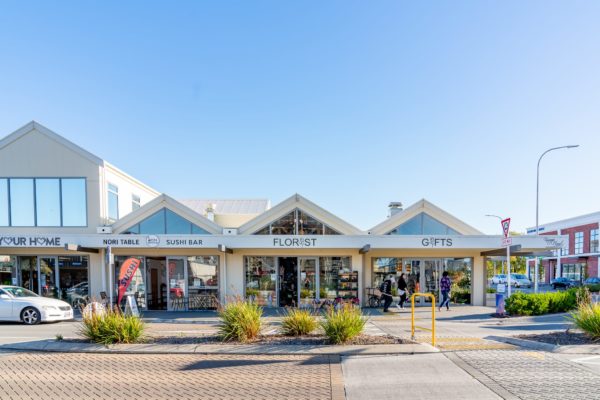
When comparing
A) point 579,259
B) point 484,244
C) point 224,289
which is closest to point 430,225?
point 484,244

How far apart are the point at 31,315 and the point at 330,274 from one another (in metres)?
11.1

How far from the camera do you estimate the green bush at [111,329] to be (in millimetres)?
7762

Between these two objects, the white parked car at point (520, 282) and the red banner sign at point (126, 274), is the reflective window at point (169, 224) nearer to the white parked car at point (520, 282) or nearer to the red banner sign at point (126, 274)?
the red banner sign at point (126, 274)

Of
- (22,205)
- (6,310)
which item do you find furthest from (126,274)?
(22,205)

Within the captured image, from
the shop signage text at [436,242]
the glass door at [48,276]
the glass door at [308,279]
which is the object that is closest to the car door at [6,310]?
the glass door at [48,276]

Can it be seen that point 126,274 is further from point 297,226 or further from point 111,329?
point 297,226

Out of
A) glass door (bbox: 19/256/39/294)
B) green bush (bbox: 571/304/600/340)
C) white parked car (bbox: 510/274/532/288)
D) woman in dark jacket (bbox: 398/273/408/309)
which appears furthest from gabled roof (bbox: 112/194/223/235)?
white parked car (bbox: 510/274/532/288)

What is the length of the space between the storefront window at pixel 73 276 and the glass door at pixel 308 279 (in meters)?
9.50

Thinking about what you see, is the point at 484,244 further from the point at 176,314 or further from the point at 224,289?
the point at 176,314

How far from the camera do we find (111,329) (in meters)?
7.80

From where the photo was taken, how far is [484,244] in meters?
14.0

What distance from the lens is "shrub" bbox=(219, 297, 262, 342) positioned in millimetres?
7910

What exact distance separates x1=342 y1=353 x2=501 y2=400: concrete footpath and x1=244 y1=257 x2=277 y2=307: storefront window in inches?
347

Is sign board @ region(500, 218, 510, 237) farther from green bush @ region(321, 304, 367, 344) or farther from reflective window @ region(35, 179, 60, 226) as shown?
reflective window @ region(35, 179, 60, 226)
